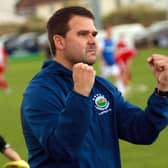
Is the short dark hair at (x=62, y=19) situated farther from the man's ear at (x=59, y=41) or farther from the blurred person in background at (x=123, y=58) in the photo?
the blurred person in background at (x=123, y=58)

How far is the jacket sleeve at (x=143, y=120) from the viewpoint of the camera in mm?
4684

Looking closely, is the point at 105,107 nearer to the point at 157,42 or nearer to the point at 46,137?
the point at 46,137

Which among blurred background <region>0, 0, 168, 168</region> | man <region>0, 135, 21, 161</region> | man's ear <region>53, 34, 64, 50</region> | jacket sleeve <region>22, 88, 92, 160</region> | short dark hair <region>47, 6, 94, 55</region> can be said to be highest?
short dark hair <region>47, 6, 94, 55</region>

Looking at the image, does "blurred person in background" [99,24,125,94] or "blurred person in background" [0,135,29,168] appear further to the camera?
"blurred person in background" [99,24,125,94]

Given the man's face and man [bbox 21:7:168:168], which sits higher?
the man's face

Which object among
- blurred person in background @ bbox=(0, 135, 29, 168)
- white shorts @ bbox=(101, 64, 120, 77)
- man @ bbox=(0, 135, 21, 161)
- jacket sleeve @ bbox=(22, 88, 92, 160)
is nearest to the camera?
jacket sleeve @ bbox=(22, 88, 92, 160)

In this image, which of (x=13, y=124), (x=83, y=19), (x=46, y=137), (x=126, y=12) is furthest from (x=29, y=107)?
(x=126, y=12)

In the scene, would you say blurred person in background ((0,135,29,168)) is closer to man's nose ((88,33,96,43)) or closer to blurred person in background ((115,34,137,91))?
man's nose ((88,33,96,43))

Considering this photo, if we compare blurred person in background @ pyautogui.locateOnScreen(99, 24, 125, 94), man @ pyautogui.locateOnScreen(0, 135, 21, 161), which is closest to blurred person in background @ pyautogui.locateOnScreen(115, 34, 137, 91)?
blurred person in background @ pyautogui.locateOnScreen(99, 24, 125, 94)

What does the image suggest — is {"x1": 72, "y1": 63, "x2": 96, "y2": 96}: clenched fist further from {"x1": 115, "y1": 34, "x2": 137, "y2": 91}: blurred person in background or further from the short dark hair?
{"x1": 115, "y1": 34, "x2": 137, "y2": 91}: blurred person in background

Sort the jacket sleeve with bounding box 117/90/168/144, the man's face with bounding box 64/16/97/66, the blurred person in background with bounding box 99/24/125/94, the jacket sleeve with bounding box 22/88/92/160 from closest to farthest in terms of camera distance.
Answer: the jacket sleeve with bounding box 22/88/92/160, the man's face with bounding box 64/16/97/66, the jacket sleeve with bounding box 117/90/168/144, the blurred person in background with bounding box 99/24/125/94

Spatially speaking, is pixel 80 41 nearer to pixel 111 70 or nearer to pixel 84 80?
pixel 84 80

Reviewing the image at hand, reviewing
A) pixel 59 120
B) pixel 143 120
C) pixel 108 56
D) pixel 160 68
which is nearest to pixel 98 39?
pixel 143 120

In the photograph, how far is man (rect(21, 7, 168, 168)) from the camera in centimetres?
414
